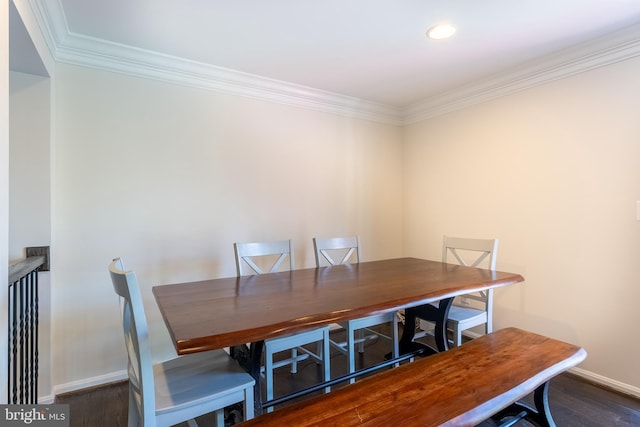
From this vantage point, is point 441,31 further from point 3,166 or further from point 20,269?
point 20,269

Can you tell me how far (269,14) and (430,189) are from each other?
241 cm

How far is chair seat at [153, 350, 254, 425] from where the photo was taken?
1.22m

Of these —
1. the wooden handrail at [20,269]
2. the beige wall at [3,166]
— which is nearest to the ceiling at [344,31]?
the beige wall at [3,166]

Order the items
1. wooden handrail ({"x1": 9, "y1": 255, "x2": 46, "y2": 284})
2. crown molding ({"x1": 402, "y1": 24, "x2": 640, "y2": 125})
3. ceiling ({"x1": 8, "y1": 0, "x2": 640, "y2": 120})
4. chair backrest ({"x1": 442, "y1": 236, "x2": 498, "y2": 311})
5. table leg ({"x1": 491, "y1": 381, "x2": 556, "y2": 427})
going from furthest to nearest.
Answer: chair backrest ({"x1": 442, "y1": 236, "x2": 498, "y2": 311}), crown molding ({"x1": 402, "y1": 24, "x2": 640, "y2": 125}), ceiling ({"x1": 8, "y1": 0, "x2": 640, "y2": 120}), table leg ({"x1": 491, "y1": 381, "x2": 556, "y2": 427}), wooden handrail ({"x1": 9, "y1": 255, "x2": 46, "y2": 284})

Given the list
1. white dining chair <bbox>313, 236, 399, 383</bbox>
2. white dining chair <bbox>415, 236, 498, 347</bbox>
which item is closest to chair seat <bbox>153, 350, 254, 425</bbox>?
white dining chair <bbox>313, 236, 399, 383</bbox>

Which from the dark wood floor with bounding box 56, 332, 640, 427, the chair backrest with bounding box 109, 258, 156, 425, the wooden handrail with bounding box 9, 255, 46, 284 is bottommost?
the dark wood floor with bounding box 56, 332, 640, 427

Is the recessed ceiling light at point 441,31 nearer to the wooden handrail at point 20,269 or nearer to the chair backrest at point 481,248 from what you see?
the chair backrest at point 481,248

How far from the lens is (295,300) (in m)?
1.53

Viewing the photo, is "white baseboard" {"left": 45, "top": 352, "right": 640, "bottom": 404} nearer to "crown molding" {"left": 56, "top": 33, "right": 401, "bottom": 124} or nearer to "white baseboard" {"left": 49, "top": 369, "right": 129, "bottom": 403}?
"white baseboard" {"left": 49, "top": 369, "right": 129, "bottom": 403}

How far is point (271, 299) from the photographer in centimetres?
156

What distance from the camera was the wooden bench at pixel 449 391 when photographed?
1159mm

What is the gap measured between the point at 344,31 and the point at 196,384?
2.16 meters

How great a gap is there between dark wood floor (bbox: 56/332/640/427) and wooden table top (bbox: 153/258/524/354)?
2.07 ft

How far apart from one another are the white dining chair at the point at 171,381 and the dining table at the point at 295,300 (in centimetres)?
12
